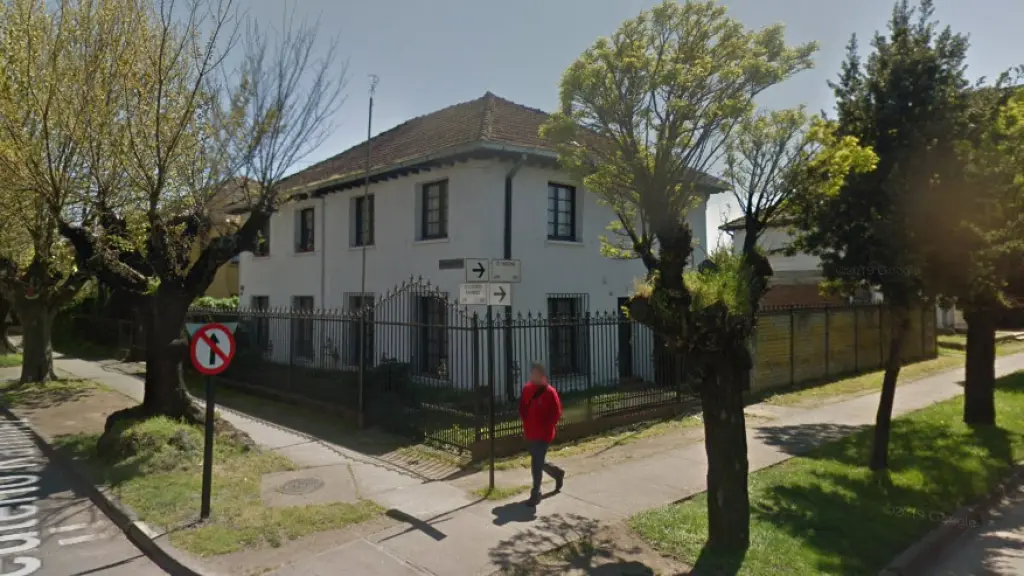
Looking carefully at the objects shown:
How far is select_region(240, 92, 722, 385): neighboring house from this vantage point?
503 inches

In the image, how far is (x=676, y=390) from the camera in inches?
448

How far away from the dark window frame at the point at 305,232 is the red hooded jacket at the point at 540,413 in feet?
41.9

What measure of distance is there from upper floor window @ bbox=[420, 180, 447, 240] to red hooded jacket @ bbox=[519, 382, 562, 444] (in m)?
7.43

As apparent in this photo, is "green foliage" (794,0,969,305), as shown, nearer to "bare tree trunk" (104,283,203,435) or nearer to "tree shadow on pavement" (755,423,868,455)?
"tree shadow on pavement" (755,423,868,455)

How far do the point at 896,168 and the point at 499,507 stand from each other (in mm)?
5984

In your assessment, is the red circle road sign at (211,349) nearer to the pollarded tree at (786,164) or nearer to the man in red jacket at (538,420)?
the man in red jacket at (538,420)

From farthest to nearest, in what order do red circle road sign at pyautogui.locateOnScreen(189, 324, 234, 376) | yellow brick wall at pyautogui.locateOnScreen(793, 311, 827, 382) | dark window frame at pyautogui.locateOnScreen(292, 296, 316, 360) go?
Result: dark window frame at pyautogui.locateOnScreen(292, 296, 316, 360) → yellow brick wall at pyautogui.locateOnScreen(793, 311, 827, 382) → red circle road sign at pyautogui.locateOnScreen(189, 324, 234, 376)

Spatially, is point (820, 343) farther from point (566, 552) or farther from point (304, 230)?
point (304, 230)

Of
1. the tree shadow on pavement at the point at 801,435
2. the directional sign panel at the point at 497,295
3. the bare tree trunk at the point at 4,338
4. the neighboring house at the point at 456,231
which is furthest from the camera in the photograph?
the bare tree trunk at the point at 4,338

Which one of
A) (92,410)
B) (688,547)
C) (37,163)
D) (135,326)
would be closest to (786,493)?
(688,547)

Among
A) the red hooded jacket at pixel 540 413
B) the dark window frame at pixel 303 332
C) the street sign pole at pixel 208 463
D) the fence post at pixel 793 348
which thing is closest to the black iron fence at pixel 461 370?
the dark window frame at pixel 303 332

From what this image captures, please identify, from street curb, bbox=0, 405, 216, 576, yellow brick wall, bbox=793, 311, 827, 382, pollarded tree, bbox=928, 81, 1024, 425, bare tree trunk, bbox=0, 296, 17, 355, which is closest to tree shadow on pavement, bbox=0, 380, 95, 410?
street curb, bbox=0, 405, 216, 576

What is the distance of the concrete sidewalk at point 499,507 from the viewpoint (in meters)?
5.20

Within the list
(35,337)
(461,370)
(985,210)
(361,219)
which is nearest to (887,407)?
(985,210)
